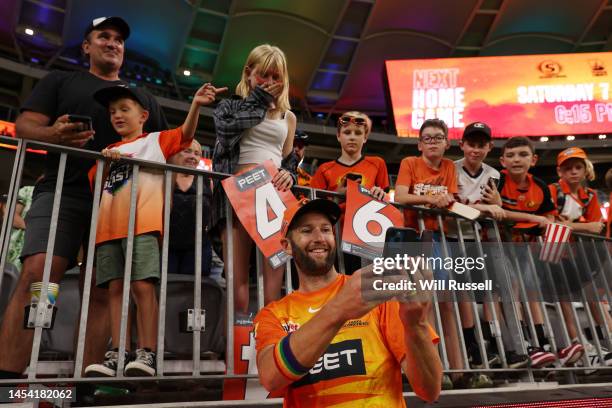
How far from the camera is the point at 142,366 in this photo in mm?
2174

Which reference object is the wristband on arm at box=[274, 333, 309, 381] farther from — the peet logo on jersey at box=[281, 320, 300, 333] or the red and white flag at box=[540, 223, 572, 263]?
the red and white flag at box=[540, 223, 572, 263]

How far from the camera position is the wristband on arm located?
4.62 feet

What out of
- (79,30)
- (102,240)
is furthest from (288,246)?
(79,30)

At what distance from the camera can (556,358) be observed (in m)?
3.19

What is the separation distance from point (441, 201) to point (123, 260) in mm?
2256

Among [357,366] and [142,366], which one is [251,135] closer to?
[142,366]

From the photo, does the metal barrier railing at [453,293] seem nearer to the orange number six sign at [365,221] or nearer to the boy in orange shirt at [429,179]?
the boy in orange shirt at [429,179]

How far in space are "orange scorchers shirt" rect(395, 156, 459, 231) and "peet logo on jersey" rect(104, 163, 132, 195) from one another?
2.07 metres

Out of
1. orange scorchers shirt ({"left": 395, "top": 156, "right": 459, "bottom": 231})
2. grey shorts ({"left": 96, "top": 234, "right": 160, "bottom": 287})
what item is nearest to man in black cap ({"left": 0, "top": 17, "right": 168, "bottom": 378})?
grey shorts ({"left": 96, "top": 234, "right": 160, "bottom": 287})

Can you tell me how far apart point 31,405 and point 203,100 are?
1.74m

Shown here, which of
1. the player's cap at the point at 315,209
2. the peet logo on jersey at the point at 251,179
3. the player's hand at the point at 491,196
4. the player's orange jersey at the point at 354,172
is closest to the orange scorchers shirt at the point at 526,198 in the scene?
the player's hand at the point at 491,196

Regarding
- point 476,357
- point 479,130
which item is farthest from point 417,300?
point 479,130

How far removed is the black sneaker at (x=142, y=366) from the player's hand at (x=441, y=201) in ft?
7.37

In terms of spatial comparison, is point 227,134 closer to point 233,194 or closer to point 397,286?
point 233,194
